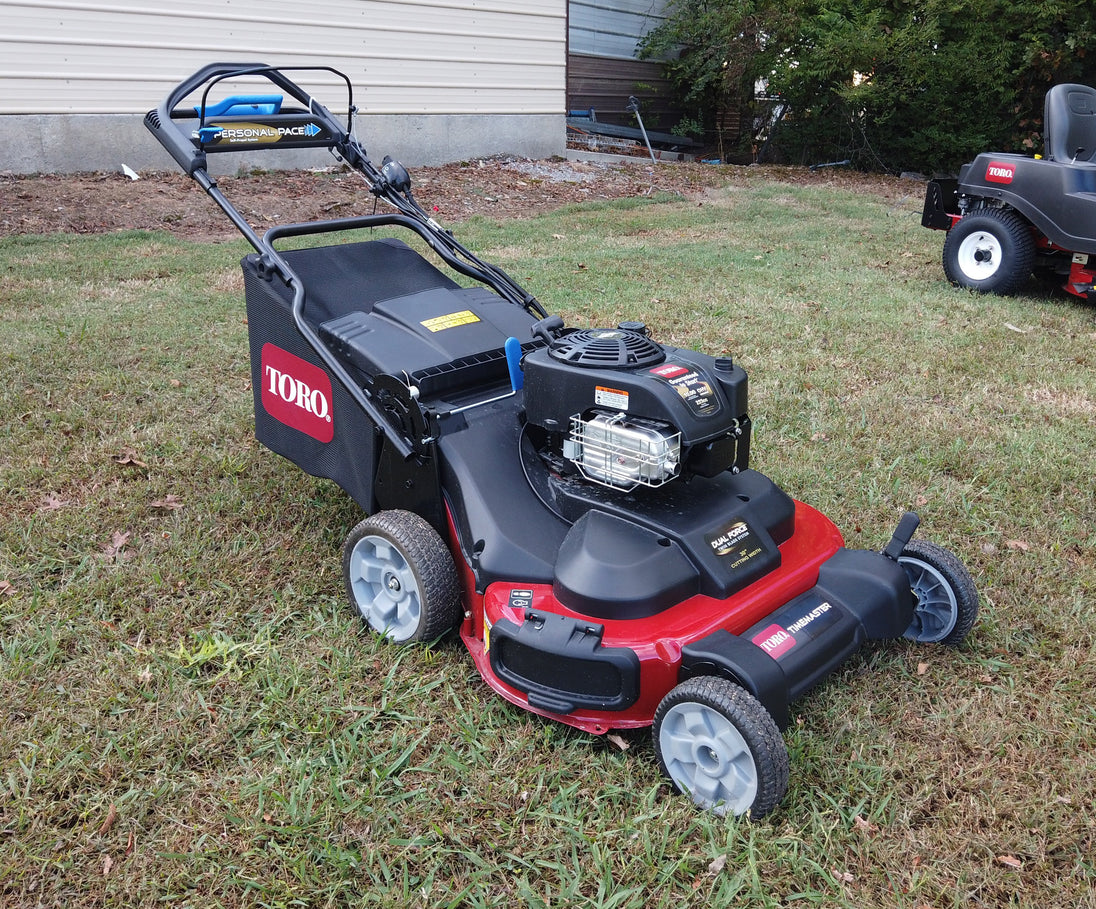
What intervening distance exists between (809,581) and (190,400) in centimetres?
289

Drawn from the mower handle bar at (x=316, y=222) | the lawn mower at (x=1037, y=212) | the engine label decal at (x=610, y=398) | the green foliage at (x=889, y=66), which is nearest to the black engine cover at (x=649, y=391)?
the engine label decal at (x=610, y=398)

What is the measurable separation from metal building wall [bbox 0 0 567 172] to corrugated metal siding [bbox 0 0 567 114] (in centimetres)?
1

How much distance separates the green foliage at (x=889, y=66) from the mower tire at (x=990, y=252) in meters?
7.26

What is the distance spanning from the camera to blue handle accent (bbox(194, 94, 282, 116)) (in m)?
3.08

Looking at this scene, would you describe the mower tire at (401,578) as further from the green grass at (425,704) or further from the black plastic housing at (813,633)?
the black plastic housing at (813,633)

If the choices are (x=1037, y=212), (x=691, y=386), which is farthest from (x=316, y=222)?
(x=1037, y=212)

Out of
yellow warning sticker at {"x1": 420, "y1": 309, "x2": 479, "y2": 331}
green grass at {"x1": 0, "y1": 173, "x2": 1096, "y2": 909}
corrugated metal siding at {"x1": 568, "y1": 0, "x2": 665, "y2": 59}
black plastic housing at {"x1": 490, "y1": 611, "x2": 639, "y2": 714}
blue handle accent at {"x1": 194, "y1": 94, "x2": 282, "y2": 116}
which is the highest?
corrugated metal siding at {"x1": 568, "y1": 0, "x2": 665, "y2": 59}

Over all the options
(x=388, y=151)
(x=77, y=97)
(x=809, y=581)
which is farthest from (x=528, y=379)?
(x=388, y=151)

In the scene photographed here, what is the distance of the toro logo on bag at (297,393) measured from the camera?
275 centimetres

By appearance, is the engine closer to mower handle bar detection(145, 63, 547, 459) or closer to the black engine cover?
the black engine cover

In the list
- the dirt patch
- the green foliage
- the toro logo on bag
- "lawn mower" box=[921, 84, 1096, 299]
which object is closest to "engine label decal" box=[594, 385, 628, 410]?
the toro logo on bag

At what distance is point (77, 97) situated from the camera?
8562mm

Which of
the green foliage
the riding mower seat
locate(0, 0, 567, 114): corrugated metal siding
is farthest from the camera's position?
the green foliage

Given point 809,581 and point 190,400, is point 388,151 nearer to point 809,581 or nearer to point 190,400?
point 190,400
